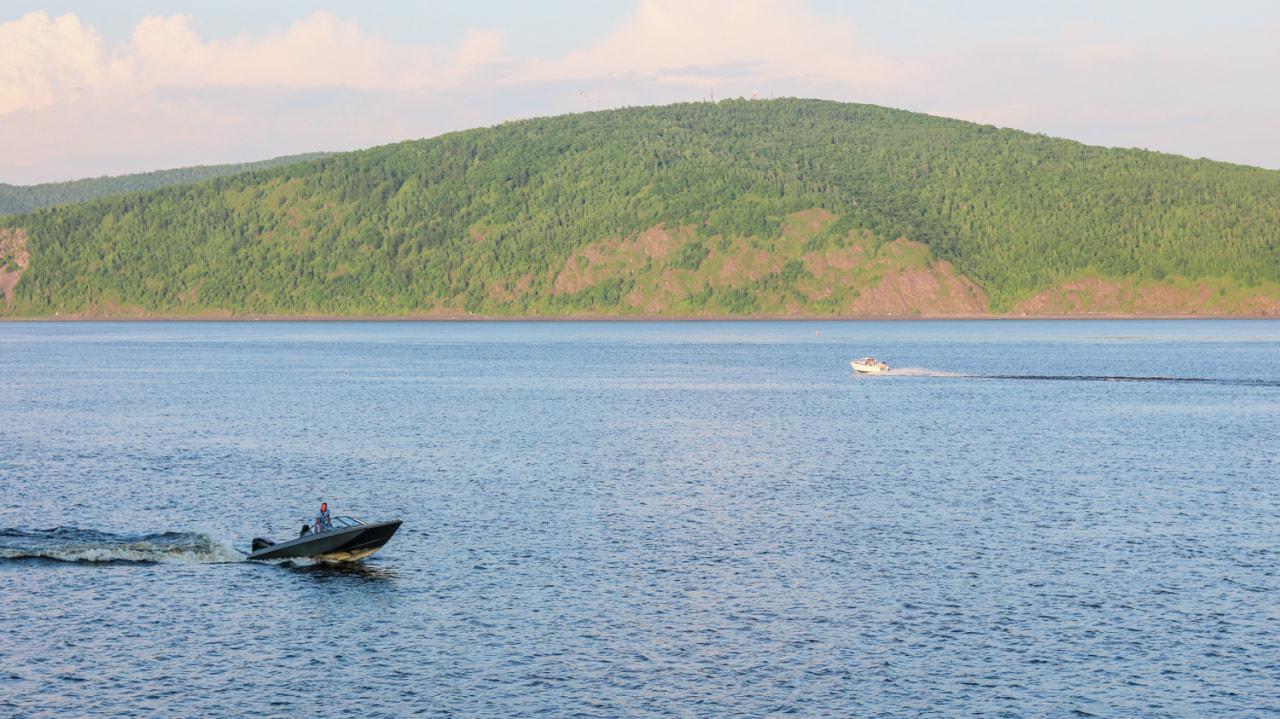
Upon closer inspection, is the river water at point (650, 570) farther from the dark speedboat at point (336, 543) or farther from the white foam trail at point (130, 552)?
the dark speedboat at point (336, 543)

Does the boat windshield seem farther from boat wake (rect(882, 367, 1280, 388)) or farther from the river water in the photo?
boat wake (rect(882, 367, 1280, 388))

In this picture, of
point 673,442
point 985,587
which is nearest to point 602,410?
Answer: point 673,442

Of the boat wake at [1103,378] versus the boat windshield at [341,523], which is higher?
the boat windshield at [341,523]

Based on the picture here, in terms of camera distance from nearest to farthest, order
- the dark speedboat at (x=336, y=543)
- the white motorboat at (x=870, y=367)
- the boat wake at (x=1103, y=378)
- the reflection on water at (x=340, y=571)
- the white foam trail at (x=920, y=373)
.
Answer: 1. the reflection on water at (x=340, y=571)
2. the dark speedboat at (x=336, y=543)
3. the boat wake at (x=1103, y=378)
4. the white foam trail at (x=920, y=373)
5. the white motorboat at (x=870, y=367)

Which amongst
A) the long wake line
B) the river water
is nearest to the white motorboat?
the long wake line

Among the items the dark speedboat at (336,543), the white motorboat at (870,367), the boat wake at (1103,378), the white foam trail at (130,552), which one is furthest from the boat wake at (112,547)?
the white motorboat at (870,367)

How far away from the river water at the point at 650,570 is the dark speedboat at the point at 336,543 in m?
0.80

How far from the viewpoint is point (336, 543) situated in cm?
5172

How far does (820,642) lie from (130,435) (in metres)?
74.4

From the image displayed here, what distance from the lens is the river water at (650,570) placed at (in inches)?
1421

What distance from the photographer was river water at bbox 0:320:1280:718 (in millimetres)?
36094

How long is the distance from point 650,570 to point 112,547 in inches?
979

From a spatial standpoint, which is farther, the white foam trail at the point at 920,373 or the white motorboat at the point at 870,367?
the white motorboat at the point at 870,367

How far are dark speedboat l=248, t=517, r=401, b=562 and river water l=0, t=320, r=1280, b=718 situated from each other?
799 mm
